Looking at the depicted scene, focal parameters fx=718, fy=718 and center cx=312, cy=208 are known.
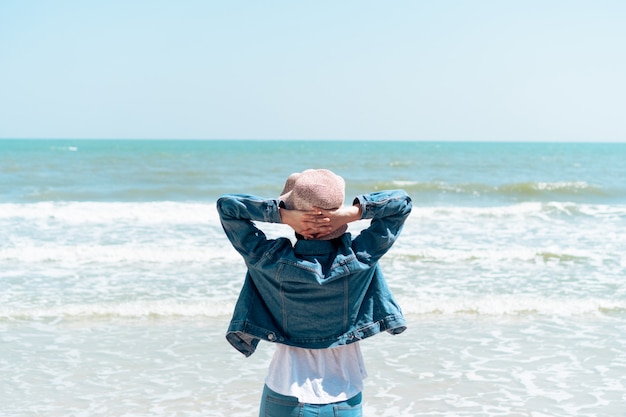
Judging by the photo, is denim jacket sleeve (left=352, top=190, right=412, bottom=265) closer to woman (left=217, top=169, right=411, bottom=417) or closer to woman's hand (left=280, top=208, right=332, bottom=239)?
woman (left=217, top=169, right=411, bottom=417)

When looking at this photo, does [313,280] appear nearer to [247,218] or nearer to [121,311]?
[247,218]

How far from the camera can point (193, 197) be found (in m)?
21.3

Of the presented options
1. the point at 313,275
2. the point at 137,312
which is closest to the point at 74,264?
the point at 137,312

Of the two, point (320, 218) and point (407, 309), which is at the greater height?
point (320, 218)

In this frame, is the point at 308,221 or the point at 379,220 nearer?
the point at 308,221

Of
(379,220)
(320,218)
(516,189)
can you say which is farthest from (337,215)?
(516,189)

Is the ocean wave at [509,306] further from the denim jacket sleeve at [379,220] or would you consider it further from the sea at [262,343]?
the denim jacket sleeve at [379,220]

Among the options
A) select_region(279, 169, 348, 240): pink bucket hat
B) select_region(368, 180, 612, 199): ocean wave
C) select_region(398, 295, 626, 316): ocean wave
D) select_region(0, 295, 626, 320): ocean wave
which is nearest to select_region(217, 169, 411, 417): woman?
select_region(279, 169, 348, 240): pink bucket hat

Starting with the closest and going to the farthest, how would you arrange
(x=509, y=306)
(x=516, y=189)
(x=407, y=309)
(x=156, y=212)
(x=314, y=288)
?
(x=314, y=288)
(x=407, y=309)
(x=509, y=306)
(x=156, y=212)
(x=516, y=189)

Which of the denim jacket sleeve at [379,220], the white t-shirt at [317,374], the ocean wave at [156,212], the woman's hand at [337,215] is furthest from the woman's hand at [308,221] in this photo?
the ocean wave at [156,212]

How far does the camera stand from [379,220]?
2301 mm

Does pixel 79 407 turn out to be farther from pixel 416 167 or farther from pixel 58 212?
pixel 416 167

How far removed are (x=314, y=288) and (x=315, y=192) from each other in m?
0.32

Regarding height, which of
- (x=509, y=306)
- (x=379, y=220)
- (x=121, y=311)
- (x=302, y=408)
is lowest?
(x=121, y=311)
